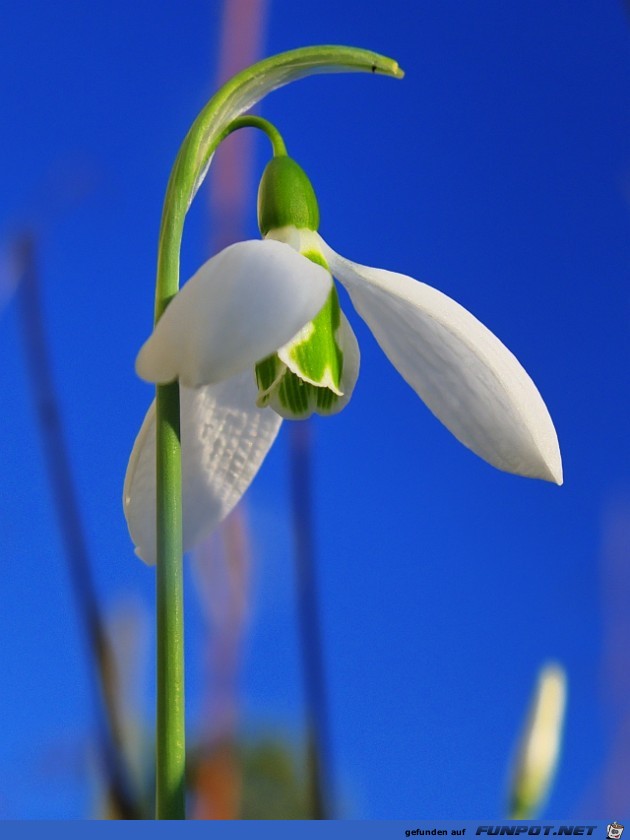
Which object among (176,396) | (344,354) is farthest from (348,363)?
(176,396)

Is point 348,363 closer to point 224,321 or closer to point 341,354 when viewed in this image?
point 341,354

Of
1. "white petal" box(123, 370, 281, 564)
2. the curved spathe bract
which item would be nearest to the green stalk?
the curved spathe bract

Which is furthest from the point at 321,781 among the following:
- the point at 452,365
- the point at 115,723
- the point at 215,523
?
the point at 452,365

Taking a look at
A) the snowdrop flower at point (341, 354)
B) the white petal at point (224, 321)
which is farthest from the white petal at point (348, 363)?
the white petal at point (224, 321)

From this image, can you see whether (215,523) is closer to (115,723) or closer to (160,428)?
(160,428)

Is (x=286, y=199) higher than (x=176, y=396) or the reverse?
higher

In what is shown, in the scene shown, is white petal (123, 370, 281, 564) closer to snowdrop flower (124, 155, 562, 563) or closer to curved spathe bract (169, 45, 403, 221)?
snowdrop flower (124, 155, 562, 563)

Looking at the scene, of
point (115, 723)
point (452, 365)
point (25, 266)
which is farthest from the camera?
point (25, 266)
